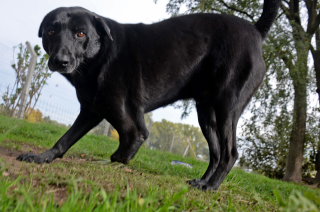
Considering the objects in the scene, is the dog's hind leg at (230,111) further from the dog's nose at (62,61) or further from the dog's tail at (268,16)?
the dog's nose at (62,61)

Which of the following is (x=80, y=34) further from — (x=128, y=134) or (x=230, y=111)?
(x=230, y=111)

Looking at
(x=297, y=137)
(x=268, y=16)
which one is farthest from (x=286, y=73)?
(x=268, y=16)

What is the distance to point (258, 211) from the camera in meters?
1.68

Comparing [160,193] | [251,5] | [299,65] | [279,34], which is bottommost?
[160,193]

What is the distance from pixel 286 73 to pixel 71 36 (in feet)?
24.8

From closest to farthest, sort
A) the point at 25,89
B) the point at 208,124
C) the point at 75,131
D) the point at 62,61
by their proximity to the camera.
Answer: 1. the point at 62,61
2. the point at 75,131
3. the point at 208,124
4. the point at 25,89

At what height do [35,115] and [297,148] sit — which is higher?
[297,148]

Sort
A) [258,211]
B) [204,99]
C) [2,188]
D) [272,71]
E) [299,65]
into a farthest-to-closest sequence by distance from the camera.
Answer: [272,71], [299,65], [204,99], [258,211], [2,188]

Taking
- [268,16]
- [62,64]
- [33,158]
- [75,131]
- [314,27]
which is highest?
[314,27]

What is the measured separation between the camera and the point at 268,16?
256 centimetres

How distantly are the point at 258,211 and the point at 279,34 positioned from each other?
681 cm

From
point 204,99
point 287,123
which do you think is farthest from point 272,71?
point 204,99

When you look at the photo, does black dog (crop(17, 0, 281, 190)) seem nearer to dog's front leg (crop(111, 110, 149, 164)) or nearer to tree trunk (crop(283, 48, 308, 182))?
dog's front leg (crop(111, 110, 149, 164))

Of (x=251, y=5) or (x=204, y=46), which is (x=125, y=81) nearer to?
(x=204, y=46)
